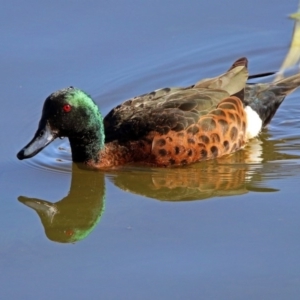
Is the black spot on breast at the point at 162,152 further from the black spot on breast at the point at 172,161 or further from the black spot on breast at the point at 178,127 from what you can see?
the black spot on breast at the point at 178,127

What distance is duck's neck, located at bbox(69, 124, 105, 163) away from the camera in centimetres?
873

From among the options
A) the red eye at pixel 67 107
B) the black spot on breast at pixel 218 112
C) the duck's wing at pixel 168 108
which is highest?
the red eye at pixel 67 107

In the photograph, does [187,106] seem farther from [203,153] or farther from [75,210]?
[75,210]

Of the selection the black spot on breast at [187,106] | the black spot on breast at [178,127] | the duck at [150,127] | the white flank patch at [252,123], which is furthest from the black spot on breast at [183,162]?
the white flank patch at [252,123]

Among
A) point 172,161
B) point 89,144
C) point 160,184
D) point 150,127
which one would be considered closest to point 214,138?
point 172,161

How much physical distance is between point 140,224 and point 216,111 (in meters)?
1.95

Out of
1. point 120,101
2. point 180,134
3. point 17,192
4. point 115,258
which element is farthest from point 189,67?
point 115,258

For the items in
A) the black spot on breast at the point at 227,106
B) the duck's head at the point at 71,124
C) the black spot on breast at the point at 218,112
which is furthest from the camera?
the black spot on breast at the point at 227,106

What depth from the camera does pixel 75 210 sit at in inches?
316

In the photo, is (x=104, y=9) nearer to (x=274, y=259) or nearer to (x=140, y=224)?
(x=140, y=224)

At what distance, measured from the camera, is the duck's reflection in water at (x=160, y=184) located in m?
7.81

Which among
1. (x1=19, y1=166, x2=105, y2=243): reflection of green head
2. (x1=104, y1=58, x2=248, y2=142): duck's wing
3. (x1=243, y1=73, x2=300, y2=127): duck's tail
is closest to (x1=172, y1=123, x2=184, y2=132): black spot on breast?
(x1=104, y1=58, x2=248, y2=142): duck's wing

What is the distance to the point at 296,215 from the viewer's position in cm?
743

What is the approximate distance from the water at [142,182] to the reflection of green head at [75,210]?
0.02 metres
